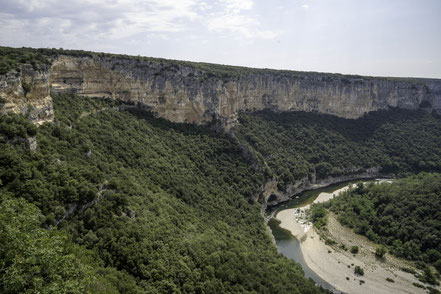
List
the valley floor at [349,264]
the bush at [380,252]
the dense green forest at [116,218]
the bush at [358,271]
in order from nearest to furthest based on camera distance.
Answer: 1. the dense green forest at [116,218]
2. the valley floor at [349,264]
3. the bush at [358,271]
4. the bush at [380,252]

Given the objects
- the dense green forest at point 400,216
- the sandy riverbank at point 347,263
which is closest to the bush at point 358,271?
the sandy riverbank at point 347,263

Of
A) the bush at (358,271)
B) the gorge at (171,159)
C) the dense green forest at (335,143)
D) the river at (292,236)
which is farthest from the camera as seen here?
the dense green forest at (335,143)

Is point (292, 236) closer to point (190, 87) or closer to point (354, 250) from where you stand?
point (354, 250)

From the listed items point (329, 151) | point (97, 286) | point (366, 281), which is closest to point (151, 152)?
point (97, 286)

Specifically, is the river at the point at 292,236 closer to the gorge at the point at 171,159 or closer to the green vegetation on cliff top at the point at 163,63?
the gorge at the point at 171,159

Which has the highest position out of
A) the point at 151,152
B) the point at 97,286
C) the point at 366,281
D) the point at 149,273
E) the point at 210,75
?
the point at 210,75

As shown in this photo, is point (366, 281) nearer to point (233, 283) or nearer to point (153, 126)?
point (233, 283)

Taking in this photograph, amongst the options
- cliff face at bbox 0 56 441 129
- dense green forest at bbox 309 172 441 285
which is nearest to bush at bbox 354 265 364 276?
dense green forest at bbox 309 172 441 285

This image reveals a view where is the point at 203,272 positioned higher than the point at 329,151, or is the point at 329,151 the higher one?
the point at 329,151
